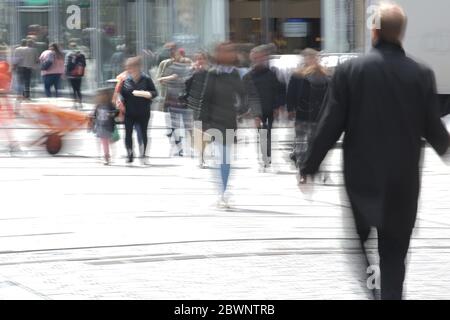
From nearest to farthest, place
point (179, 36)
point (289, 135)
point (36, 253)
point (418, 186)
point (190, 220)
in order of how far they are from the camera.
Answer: point (418, 186) < point (36, 253) < point (190, 220) < point (289, 135) < point (179, 36)

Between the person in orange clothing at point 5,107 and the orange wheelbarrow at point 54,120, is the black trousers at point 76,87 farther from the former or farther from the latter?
the orange wheelbarrow at point 54,120

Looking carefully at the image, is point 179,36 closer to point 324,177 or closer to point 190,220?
point 324,177

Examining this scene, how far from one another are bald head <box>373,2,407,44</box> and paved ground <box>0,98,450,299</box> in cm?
106

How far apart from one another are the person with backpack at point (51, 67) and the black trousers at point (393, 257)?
24.4m

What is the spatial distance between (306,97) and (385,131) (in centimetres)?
1006

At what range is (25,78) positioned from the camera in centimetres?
3053

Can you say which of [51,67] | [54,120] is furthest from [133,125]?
[51,67]

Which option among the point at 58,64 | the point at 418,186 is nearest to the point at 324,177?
the point at 418,186

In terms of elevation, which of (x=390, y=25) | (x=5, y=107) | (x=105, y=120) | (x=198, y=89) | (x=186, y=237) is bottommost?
(x=186, y=237)

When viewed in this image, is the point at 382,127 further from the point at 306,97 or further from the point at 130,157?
the point at 130,157

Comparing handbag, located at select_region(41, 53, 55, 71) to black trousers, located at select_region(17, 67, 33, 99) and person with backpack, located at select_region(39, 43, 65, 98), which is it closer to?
person with backpack, located at select_region(39, 43, 65, 98)

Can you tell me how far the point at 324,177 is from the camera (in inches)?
600

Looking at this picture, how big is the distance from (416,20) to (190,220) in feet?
46.3

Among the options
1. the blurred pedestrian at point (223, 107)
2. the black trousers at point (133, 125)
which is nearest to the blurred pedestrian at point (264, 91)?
the black trousers at point (133, 125)
